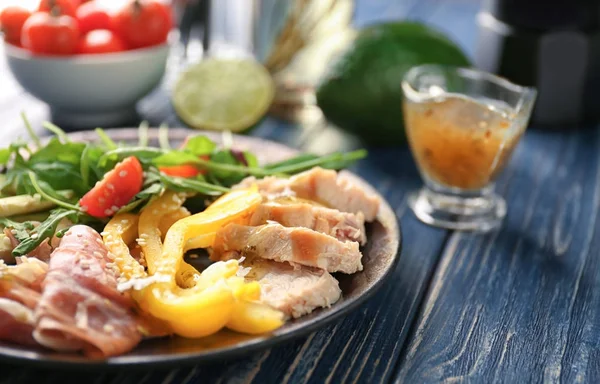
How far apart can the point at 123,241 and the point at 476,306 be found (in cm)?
82

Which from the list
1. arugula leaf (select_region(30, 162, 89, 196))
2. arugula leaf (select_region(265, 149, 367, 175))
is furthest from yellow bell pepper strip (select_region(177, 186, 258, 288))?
arugula leaf (select_region(30, 162, 89, 196))

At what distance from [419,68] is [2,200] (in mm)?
1318

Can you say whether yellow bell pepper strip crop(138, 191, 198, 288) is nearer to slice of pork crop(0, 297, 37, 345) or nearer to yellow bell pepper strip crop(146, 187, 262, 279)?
yellow bell pepper strip crop(146, 187, 262, 279)

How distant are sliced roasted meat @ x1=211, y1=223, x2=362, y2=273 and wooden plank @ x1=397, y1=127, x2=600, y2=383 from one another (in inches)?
9.1

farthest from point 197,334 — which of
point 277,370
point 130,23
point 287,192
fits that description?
point 130,23

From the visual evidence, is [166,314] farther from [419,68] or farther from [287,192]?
[419,68]

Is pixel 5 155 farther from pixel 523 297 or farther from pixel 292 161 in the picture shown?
pixel 523 297

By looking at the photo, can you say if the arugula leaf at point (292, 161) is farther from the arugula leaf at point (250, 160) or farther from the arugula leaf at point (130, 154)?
the arugula leaf at point (130, 154)

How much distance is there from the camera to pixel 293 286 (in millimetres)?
1488

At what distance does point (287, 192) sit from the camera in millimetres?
1807

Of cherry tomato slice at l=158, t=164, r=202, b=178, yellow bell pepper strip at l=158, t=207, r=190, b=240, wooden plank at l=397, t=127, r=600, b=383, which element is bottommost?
wooden plank at l=397, t=127, r=600, b=383

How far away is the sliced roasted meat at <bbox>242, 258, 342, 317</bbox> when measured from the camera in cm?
143

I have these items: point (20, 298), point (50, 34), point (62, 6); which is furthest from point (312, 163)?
point (62, 6)

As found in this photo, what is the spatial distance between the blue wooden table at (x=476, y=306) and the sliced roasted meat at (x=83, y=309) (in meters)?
0.08
